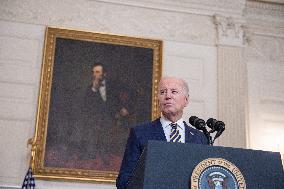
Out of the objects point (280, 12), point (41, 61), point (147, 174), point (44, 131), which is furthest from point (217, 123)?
point (280, 12)

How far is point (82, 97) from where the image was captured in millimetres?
7668

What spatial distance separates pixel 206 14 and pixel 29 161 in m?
4.15

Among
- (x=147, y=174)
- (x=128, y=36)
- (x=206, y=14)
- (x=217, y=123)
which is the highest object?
(x=206, y=14)

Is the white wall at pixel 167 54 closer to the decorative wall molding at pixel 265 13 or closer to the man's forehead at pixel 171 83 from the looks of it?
the decorative wall molding at pixel 265 13

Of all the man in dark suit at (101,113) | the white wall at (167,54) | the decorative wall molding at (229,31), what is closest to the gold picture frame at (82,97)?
the man in dark suit at (101,113)

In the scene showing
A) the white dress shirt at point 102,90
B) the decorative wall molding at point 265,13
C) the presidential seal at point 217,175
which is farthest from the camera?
the decorative wall molding at point 265,13

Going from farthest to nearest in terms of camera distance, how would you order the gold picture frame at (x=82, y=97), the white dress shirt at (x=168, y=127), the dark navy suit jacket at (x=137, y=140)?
the gold picture frame at (x=82, y=97) → the white dress shirt at (x=168, y=127) → the dark navy suit jacket at (x=137, y=140)

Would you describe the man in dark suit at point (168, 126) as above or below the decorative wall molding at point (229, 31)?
below

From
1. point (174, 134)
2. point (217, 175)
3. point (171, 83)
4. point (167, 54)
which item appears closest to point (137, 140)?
point (174, 134)

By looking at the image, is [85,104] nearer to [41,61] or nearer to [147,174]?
[41,61]

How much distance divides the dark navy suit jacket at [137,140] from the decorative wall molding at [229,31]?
5613 mm

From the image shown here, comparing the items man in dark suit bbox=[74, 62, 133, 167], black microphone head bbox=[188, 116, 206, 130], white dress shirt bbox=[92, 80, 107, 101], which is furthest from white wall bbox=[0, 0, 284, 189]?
black microphone head bbox=[188, 116, 206, 130]

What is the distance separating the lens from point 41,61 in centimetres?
778

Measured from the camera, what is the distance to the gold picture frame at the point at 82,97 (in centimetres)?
722
